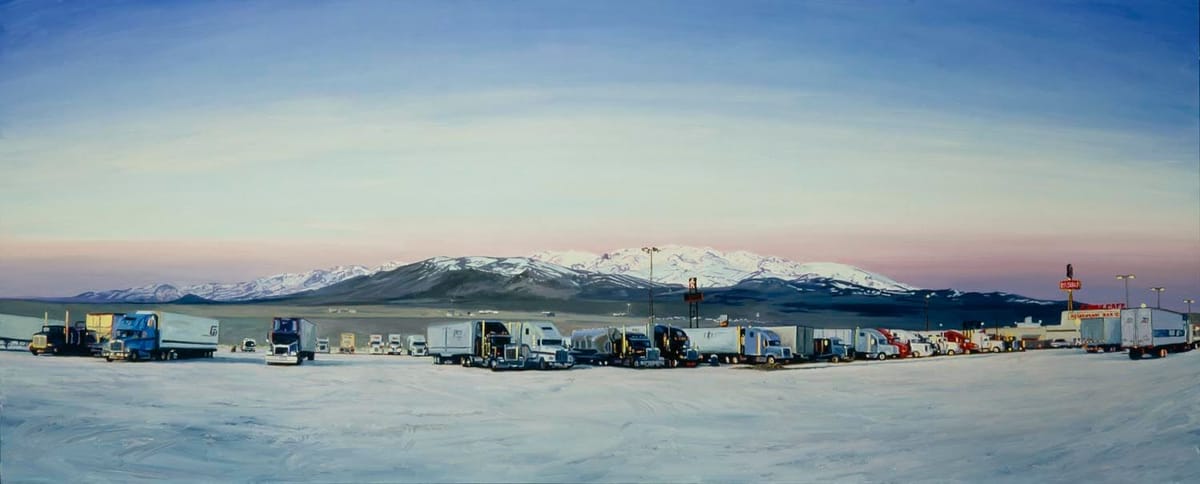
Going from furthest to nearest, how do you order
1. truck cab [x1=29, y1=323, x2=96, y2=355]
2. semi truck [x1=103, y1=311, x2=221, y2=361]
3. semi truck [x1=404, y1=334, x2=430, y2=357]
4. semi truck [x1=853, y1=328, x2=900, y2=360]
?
semi truck [x1=404, y1=334, x2=430, y2=357]
semi truck [x1=853, y1=328, x2=900, y2=360]
truck cab [x1=29, y1=323, x2=96, y2=355]
semi truck [x1=103, y1=311, x2=221, y2=361]

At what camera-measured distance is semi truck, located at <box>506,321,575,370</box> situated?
5384cm

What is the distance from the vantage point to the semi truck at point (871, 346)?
243ft

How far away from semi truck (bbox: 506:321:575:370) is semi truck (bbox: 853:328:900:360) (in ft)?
86.4

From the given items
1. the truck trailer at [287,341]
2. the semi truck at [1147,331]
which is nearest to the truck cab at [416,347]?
the truck trailer at [287,341]

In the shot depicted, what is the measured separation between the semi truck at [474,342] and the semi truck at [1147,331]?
114ft

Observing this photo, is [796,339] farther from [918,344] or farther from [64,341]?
[64,341]

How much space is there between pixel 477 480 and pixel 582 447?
426 centimetres

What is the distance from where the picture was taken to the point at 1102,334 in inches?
2729

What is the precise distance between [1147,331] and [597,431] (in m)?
45.6

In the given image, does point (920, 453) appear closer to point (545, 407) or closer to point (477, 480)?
point (477, 480)

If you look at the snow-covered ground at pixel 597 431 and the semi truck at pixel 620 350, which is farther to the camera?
the semi truck at pixel 620 350

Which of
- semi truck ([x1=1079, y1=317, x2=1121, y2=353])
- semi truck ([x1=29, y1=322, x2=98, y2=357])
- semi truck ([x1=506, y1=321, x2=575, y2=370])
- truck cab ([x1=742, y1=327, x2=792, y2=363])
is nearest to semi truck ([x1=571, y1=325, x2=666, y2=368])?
semi truck ([x1=506, y1=321, x2=575, y2=370])

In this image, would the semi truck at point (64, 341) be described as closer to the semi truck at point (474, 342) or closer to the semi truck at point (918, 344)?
the semi truck at point (474, 342)

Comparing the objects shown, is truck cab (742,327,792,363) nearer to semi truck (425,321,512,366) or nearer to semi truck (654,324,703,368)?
semi truck (654,324,703,368)
